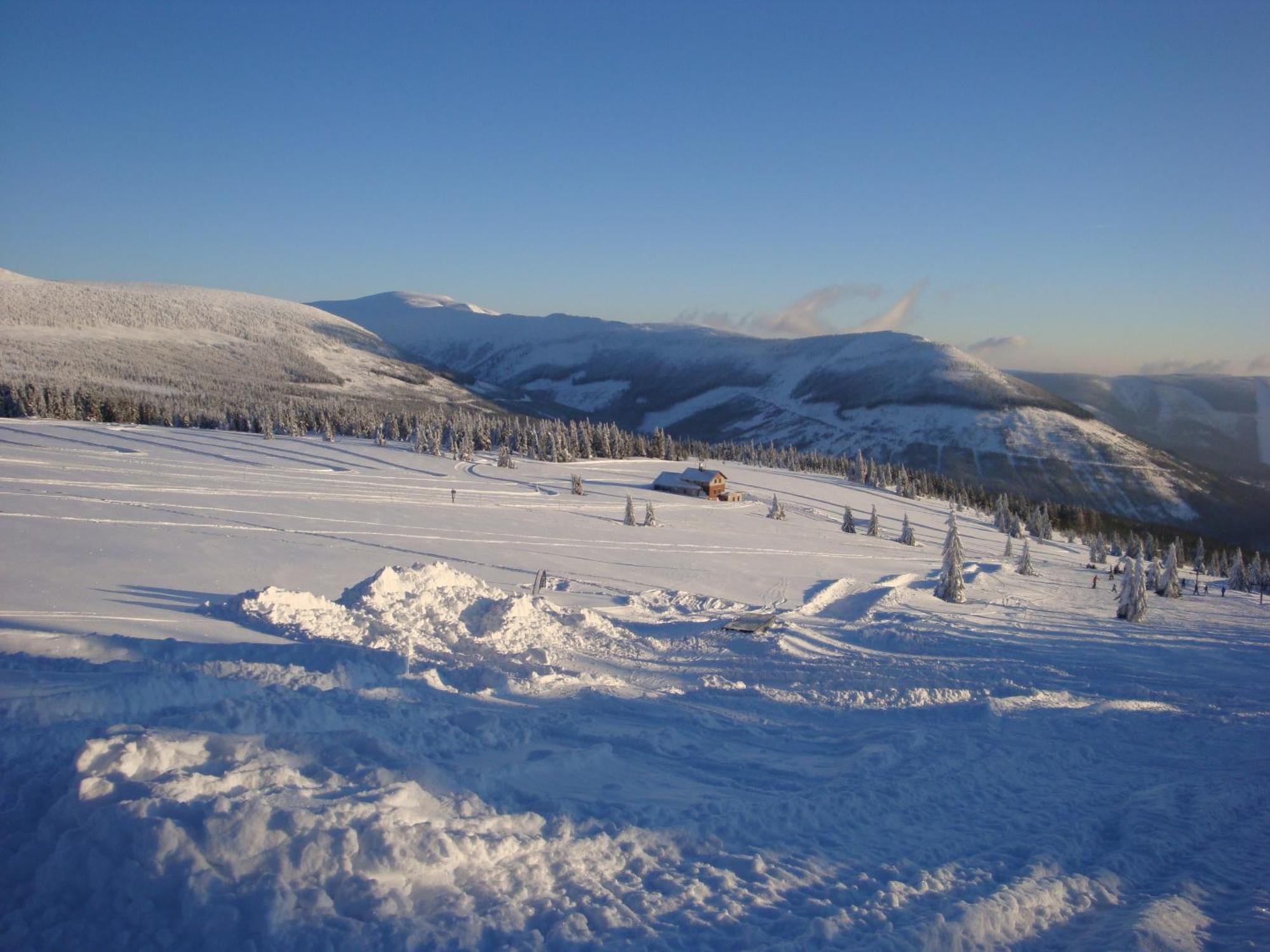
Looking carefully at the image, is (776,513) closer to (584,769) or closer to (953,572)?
(953,572)

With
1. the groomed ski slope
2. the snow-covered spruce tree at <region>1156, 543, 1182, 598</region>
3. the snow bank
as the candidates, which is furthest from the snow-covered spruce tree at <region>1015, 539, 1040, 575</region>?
the snow bank

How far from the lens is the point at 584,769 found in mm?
10008

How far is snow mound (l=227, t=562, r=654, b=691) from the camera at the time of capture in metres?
15.0

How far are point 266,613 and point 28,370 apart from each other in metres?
165

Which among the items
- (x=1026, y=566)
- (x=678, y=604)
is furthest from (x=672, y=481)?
(x=678, y=604)

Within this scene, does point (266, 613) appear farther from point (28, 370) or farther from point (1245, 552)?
point (28, 370)

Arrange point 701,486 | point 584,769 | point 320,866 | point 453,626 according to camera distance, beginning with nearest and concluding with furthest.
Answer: point 320,866 < point 584,769 < point 453,626 < point 701,486

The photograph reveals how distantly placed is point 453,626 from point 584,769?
8.16 metres

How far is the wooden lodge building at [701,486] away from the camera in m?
66.9

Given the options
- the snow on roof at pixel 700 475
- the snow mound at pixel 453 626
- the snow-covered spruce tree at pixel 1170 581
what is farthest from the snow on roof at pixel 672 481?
the snow mound at pixel 453 626

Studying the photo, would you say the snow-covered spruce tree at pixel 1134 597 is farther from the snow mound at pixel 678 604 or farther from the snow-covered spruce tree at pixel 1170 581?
the snow mound at pixel 678 604

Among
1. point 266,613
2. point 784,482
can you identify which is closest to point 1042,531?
point 784,482

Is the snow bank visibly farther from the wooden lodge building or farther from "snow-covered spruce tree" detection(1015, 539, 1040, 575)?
the wooden lodge building

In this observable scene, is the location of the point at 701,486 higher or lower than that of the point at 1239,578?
higher
